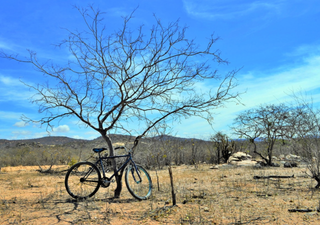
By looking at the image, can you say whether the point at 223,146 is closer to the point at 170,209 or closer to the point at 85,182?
the point at 85,182

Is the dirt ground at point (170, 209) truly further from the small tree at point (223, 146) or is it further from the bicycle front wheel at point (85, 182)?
the small tree at point (223, 146)

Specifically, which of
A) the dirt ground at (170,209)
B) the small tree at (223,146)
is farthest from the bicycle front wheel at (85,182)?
the small tree at (223,146)

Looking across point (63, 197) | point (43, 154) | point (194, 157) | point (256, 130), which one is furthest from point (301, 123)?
point (43, 154)

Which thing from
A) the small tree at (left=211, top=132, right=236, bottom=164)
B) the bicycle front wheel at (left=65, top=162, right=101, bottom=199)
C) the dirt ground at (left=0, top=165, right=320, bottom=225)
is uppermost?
the small tree at (left=211, top=132, right=236, bottom=164)

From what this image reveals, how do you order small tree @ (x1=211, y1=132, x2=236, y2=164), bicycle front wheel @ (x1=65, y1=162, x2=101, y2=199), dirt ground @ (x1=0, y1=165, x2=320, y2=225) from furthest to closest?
small tree @ (x1=211, y1=132, x2=236, y2=164) → bicycle front wheel @ (x1=65, y1=162, x2=101, y2=199) → dirt ground @ (x1=0, y1=165, x2=320, y2=225)

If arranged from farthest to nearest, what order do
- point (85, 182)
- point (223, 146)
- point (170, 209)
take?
1. point (223, 146)
2. point (85, 182)
3. point (170, 209)

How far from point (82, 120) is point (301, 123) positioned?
5.97m

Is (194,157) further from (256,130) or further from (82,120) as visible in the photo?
(82,120)

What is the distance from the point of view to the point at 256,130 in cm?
1641

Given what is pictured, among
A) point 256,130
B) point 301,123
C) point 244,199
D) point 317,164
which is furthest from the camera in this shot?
point 256,130

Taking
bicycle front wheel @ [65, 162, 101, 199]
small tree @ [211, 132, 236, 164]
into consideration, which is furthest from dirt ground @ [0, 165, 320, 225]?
small tree @ [211, 132, 236, 164]

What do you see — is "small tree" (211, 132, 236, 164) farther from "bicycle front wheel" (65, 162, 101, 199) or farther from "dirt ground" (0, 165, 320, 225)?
"bicycle front wheel" (65, 162, 101, 199)

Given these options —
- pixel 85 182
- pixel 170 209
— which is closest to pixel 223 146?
pixel 85 182

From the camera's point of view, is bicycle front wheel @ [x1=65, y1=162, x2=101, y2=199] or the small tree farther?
the small tree
